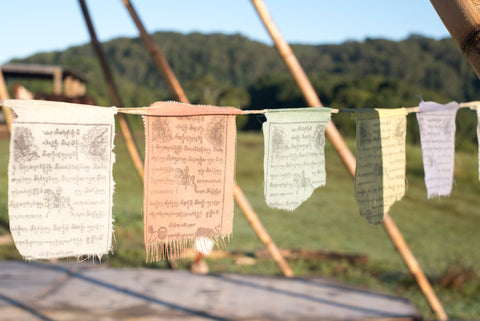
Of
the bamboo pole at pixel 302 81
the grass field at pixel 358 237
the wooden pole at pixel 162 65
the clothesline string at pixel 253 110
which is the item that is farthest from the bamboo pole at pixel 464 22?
the wooden pole at pixel 162 65

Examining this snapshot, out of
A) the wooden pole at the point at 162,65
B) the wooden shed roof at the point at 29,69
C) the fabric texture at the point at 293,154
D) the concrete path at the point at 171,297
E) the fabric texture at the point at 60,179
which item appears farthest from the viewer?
the wooden shed roof at the point at 29,69

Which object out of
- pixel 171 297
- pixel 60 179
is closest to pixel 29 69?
pixel 171 297

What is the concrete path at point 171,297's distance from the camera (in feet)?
12.8

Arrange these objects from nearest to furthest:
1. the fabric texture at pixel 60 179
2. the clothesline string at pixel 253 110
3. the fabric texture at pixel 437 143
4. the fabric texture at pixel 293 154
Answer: the fabric texture at pixel 60 179 < the clothesline string at pixel 253 110 < the fabric texture at pixel 293 154 < the fabric texture at pixel 437 143

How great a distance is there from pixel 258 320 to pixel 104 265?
223cm

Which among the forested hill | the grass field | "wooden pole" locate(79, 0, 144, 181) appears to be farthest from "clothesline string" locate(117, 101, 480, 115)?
the forested hill

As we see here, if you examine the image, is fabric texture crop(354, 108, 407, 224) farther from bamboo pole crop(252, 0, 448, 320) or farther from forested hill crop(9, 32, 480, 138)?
forested hill crop(9, 32, 480, 138)

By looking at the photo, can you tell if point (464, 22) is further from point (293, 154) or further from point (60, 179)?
point (60, 179)

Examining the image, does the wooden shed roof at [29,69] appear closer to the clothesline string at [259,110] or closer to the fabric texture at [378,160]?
the clothesline string at [259,110]

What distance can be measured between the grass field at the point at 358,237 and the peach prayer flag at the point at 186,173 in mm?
1211

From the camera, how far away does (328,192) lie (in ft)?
43.1

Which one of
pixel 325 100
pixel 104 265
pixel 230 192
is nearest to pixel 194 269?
pixel 104 265

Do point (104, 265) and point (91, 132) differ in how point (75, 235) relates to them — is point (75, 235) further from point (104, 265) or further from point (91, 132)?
point (104, 265)

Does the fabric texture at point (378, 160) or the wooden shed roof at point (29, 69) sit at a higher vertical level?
the wooden shed roof at point (29, 69)
